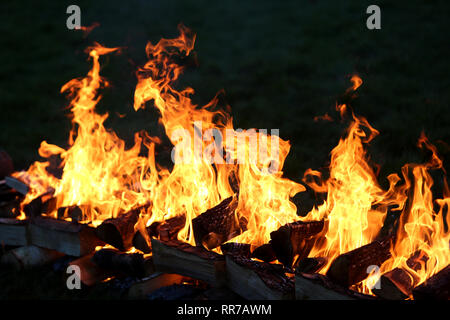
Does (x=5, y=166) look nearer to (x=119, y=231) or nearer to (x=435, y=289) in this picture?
(x=119, y=231)

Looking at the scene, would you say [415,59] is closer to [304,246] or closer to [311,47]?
[311,47]

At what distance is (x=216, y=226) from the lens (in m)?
3.77

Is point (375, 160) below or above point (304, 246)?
above

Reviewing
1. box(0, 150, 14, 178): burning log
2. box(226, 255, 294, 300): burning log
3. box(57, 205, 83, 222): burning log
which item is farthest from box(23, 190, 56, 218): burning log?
box(226, 255, 294, 300): burning log

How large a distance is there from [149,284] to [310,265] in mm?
1200

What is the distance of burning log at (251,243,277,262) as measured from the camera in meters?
3.57

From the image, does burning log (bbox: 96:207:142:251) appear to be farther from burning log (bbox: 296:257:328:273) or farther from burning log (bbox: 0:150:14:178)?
burning log (bbox: 0:150:14:178)

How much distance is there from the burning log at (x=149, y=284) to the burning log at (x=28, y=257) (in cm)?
113

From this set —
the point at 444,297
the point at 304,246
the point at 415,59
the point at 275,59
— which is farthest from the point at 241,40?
the point at 444,297

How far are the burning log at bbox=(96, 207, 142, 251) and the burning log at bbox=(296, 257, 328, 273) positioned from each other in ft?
4.69

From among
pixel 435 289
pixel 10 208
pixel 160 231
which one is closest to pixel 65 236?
pixel 160 231

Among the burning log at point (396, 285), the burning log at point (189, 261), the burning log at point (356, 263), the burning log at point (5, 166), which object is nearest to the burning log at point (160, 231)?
the burning log at point (189, 261)

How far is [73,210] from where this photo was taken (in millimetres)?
4551

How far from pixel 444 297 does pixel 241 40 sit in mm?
9835
